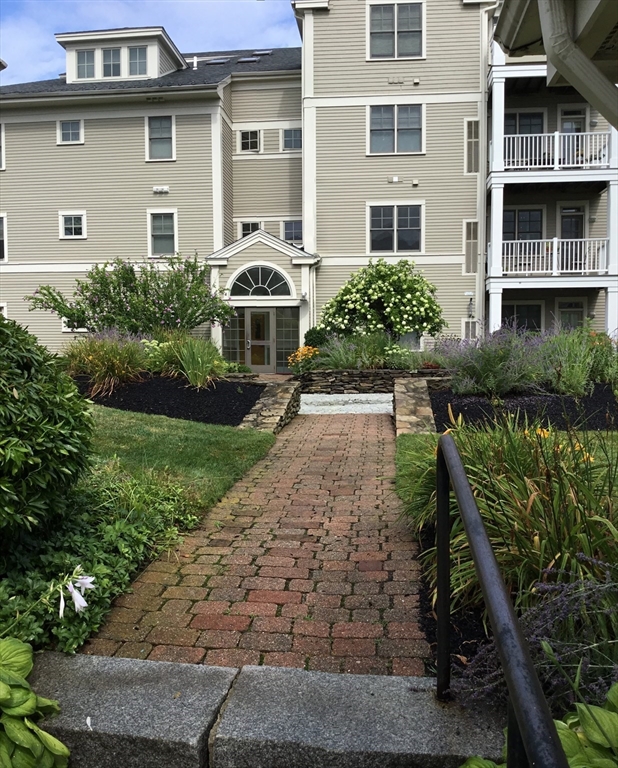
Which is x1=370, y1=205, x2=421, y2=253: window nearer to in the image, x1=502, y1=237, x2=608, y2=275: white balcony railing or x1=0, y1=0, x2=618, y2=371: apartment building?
x1=0, y1=0, x2=618, y2=371: apartment building

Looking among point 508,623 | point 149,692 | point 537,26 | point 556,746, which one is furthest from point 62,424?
point 537,26

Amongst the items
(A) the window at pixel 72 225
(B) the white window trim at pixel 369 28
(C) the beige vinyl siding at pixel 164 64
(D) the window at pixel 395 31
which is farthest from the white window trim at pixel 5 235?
(D) the window at pixel 395 31

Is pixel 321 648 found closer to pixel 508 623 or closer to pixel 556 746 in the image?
pixel 508 623

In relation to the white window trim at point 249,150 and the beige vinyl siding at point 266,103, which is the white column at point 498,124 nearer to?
the beige vinyl siding at point 266,103

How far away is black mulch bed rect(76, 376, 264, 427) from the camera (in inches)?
383

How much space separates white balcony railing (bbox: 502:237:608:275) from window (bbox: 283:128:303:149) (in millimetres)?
7964

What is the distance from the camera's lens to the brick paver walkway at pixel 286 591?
2.91 m

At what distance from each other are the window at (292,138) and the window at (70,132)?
694 cm

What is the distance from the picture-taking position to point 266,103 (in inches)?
909

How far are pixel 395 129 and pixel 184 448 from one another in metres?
17.2

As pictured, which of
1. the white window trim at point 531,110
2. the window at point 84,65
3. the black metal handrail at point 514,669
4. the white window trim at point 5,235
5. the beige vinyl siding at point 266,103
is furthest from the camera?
the window at point 84,65

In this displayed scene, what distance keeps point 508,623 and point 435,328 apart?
17.4 metres

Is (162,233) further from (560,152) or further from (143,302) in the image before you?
(560,152)

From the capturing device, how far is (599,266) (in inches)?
779
